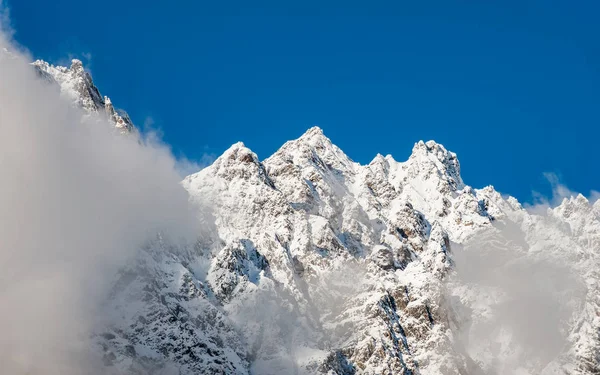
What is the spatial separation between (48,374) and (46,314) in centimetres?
1888

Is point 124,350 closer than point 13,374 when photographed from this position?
No

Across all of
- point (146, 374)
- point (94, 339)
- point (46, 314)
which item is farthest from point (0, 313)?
point (146, 374)

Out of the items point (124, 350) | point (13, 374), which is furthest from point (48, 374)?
point (124, 350)

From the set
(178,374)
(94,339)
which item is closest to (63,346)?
(94,339)

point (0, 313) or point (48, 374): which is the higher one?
point (0, 313)

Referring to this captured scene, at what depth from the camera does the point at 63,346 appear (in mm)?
192625

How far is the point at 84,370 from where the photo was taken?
18862 centimetres

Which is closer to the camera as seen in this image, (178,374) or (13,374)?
(13,374)

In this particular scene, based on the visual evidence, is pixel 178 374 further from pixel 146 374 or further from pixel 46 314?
pixel 46 314

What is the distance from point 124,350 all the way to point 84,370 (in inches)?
481

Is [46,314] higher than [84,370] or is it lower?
higher

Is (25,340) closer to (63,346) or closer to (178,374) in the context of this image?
(63,346)

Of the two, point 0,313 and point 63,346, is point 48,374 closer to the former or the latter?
point 63,346

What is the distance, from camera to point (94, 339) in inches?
7790
